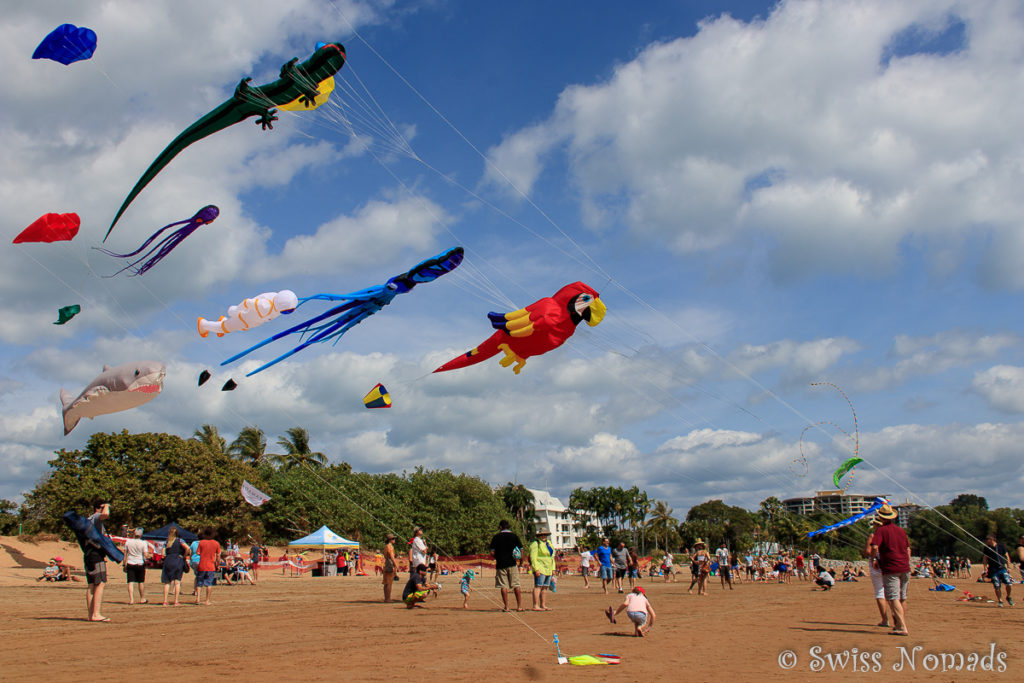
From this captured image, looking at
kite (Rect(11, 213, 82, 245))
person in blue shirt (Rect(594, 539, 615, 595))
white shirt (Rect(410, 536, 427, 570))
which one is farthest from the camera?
person in blue shirt (Rect(594, 539, 615, 595))

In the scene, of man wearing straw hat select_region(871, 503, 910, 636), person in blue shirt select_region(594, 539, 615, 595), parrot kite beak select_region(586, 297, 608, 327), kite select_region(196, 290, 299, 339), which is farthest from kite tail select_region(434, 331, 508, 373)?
person in blue shirt select_region(594, 539, 615, 595)

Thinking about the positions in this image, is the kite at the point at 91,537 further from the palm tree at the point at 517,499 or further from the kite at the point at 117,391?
the palm tree at the point at 517,499

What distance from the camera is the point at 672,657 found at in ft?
24.4

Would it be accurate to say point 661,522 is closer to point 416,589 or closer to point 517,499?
point 517,499

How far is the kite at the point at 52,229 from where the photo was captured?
38.8 ft

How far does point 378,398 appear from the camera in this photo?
13.4 m

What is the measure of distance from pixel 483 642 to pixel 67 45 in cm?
952

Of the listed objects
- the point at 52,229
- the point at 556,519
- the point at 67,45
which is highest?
the point at 67,45

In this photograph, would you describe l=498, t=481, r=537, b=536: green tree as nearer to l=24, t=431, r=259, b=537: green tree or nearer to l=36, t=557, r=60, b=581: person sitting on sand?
l=24, t=431, r=259, b=537: green tree

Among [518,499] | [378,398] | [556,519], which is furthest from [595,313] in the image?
[556,519]

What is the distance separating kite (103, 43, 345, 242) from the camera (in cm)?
1003

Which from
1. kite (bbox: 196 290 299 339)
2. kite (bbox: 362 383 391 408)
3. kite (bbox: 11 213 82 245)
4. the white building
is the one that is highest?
kite (bbox: 11 213 82 245)

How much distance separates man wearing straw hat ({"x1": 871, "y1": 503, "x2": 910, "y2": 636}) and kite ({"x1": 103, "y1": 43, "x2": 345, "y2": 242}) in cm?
979

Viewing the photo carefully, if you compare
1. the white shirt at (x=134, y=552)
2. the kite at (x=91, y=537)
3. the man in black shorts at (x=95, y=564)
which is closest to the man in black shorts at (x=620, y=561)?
the white shirt at (x=134, y=552)
